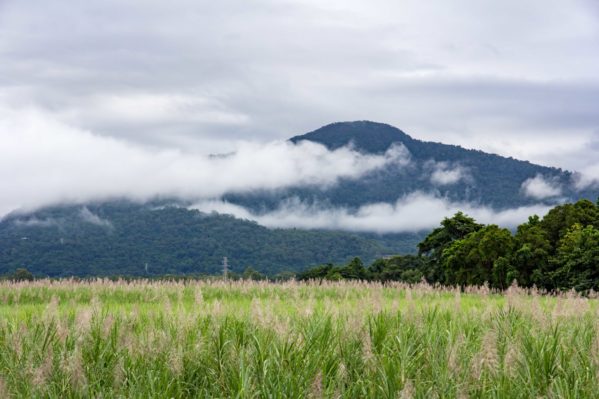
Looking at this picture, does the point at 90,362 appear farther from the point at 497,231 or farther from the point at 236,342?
the point at 497,231

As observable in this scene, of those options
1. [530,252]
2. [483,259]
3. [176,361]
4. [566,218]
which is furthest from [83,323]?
[566,218]

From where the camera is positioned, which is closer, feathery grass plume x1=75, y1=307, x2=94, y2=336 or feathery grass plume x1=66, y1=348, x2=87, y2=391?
feathery grass plume x1=66, y1=348, x2=87, y2=391

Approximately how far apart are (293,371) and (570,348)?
11.0 ft

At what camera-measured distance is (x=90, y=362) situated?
763 cm

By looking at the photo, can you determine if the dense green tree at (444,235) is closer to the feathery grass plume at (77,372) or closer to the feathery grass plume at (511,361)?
the feathery grass plume at (511,361)

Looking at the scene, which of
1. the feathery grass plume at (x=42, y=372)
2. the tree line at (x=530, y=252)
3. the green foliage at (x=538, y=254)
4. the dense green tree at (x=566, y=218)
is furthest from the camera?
the dense green tree at (x=566, y=218)

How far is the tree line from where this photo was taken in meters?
37.8

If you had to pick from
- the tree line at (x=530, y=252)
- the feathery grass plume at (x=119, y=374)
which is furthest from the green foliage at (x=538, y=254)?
the feathery grass plume at (x=119, y=374)

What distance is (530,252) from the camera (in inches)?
1647

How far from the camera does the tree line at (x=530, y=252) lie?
37781 millimetres

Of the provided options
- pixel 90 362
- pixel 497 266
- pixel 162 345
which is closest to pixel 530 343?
pixel 162 345

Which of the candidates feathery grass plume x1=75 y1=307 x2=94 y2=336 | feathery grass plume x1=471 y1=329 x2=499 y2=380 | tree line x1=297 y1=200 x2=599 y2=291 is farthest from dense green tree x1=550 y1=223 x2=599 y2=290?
feathery grass plume x1=75 y1=307 x2=94 y2=336

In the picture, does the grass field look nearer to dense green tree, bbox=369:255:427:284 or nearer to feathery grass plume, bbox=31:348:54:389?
feathery grass plume, bbox=31:348:54:389

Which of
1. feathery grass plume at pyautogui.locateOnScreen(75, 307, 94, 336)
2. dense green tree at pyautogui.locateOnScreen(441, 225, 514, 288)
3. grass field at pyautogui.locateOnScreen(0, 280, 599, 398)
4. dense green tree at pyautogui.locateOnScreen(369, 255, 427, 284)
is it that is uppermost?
feathery grass plume at pyautogui.locateOnScreen(75, 307, 94, 336)
